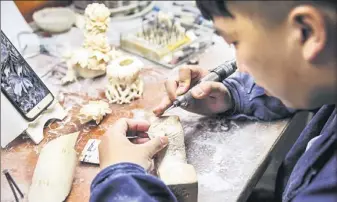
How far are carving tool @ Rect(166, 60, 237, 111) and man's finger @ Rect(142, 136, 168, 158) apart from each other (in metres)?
0.13

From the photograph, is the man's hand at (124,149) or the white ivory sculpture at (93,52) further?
the white ivory sculpture at (93,52)

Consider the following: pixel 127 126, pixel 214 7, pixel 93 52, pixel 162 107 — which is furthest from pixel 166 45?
pixel 214 7

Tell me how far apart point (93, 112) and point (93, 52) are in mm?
229

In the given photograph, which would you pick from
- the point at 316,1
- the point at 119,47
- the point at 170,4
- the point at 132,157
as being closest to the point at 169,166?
the point at 132,157

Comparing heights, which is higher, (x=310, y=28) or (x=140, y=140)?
(x=310, y=28)

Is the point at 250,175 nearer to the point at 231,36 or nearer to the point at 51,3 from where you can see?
the point at 231,36

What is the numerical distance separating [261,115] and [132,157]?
1.23 feet

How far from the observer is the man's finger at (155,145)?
2.78 feet

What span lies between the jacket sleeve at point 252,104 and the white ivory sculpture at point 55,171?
0.38 metres

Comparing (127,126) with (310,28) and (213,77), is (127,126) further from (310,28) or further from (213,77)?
(310,28)

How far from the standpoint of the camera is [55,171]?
2.89 feet

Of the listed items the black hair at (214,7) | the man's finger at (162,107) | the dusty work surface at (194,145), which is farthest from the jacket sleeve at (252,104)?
the black hair at (214,7)

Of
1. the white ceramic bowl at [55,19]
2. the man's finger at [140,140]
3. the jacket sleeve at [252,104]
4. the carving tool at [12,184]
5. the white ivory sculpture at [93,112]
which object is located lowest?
the jacket sleeve at [252,104]

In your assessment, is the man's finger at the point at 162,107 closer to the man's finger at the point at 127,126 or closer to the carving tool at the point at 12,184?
the man's finger at the point at 127,126
